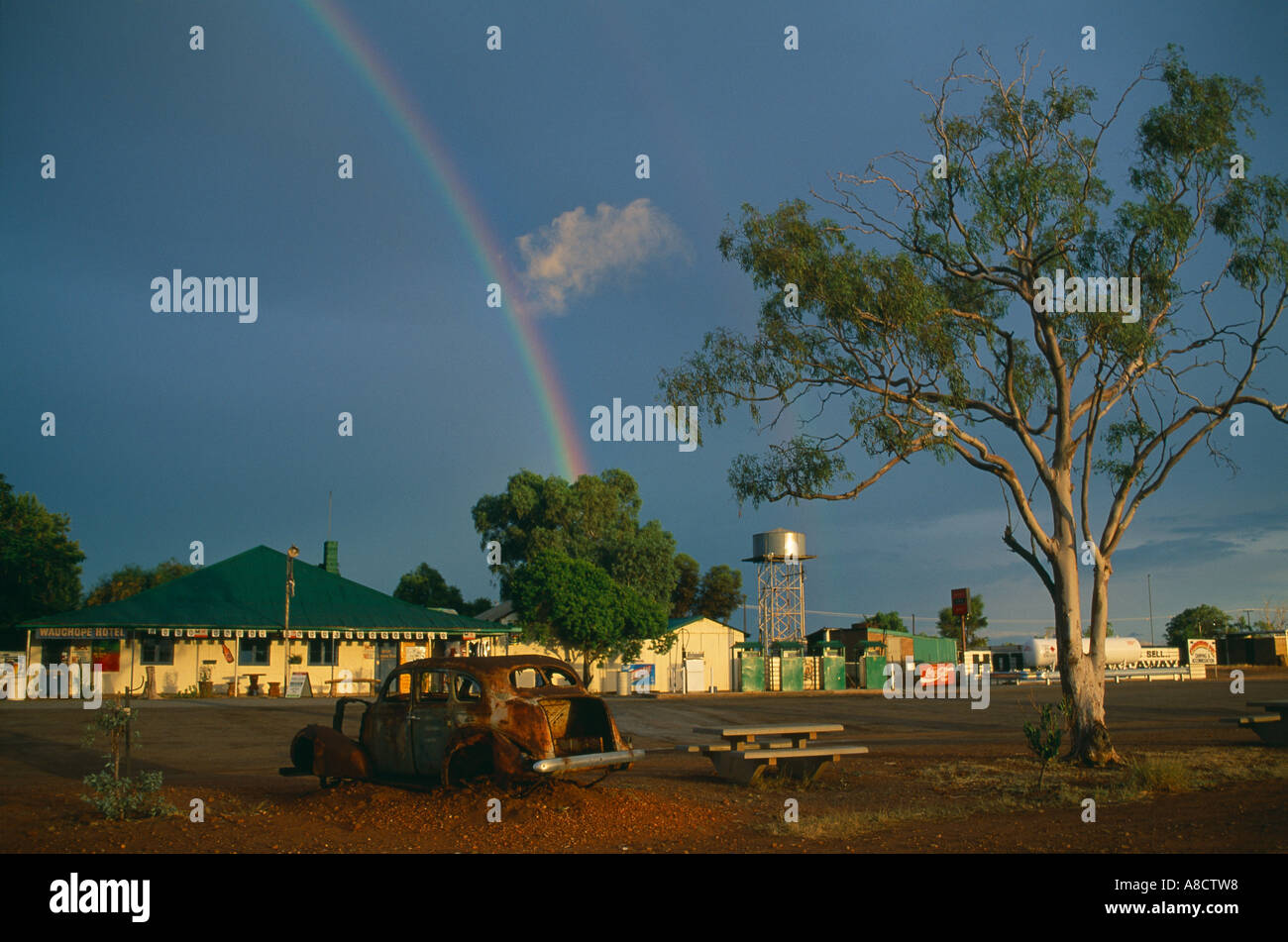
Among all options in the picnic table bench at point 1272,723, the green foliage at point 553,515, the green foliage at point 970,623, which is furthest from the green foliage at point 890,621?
the picnic table bench at point 1272,723

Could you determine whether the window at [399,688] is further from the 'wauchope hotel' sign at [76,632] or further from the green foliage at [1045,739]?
the 'wauchope hotel' sign at [76,632]

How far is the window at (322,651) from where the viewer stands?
134 ft

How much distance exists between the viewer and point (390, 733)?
35.0 feet

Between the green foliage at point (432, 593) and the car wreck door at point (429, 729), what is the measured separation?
2231 inches

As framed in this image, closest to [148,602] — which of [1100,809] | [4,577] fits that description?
[4,577]

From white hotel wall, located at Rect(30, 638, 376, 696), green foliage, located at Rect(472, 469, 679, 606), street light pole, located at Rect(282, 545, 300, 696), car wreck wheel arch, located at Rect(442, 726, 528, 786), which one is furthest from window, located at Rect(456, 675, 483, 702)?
green foliage, located at Rect(472, 469, 679, 606)

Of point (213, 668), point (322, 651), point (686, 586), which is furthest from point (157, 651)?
point (686, 586)

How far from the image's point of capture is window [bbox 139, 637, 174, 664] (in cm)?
3816

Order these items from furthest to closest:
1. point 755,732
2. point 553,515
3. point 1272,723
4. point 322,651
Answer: point 553,515 → point 322,651 → point 1272,723 → point 755,732

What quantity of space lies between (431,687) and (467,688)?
3.29 ft

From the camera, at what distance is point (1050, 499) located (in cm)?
1598

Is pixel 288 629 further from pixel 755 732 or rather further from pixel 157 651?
Result: pixel 755 732

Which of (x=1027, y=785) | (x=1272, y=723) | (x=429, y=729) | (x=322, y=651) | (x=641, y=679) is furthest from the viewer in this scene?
(x=641, y=679)
